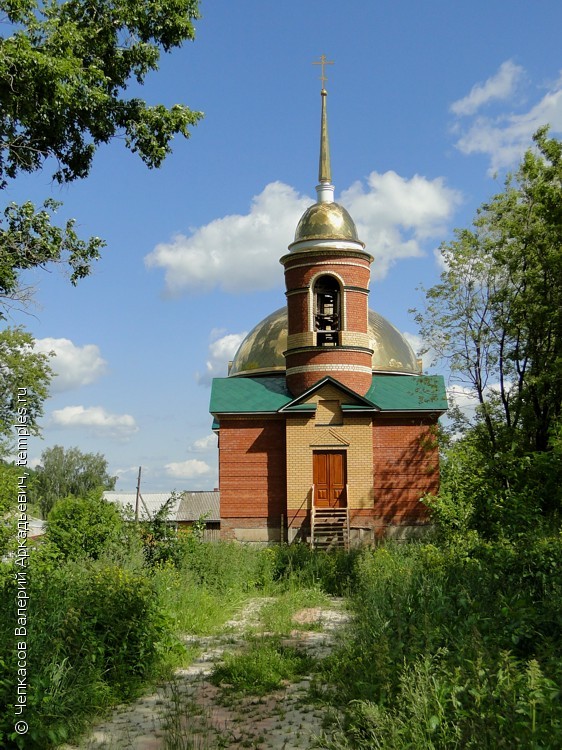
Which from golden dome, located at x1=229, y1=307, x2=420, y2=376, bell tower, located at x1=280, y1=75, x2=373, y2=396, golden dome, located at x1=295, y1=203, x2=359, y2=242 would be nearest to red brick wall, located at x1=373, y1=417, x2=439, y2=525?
bell tower, located at x1=280, y1=75, x2=373, y2=396

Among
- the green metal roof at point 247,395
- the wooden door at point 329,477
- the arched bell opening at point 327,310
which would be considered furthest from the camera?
the arched bell opening at point 327,310

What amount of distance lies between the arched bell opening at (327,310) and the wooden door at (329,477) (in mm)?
3387

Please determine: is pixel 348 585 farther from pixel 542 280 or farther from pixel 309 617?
pixel 542 280

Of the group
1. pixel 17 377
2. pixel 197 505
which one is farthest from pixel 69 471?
pixel 17 377

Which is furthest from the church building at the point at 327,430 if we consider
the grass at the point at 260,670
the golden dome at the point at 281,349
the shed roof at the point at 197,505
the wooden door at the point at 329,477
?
the shed roof at the point at 197,505

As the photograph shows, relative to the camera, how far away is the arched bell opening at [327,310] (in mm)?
24016

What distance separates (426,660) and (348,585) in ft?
30.3

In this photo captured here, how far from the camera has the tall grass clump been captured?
4.71 meters

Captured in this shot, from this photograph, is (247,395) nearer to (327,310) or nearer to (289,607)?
(327,310)

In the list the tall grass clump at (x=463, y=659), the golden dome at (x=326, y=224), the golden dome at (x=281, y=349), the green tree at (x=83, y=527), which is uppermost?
the golden dome at (x=326, y=224)

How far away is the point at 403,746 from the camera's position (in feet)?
16.0

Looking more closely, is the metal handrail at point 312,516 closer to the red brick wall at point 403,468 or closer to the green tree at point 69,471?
the red brick wall at point 403,468

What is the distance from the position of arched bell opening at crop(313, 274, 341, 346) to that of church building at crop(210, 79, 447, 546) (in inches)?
1.7

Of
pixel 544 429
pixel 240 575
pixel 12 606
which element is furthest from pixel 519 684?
pixel 544 429
